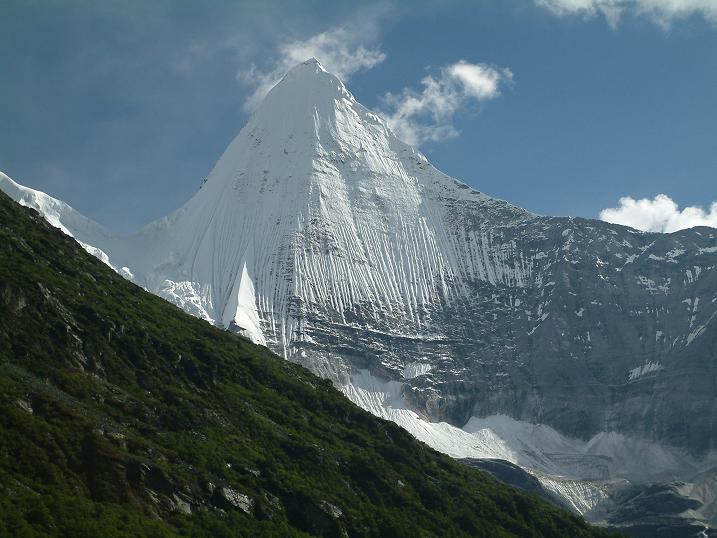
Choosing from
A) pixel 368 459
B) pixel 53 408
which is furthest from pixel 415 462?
pixel 53 408

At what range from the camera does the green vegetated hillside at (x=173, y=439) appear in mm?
87500

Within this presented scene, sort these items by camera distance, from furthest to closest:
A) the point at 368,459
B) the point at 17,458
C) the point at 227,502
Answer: the point at 368,459, the point at 227,502, the point at 17,458

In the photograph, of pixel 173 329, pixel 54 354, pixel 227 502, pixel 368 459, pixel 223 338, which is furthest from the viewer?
pixel 223 338

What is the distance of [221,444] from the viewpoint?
110 meters

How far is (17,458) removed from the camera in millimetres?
84812

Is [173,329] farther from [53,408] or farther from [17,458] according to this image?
[17,458]

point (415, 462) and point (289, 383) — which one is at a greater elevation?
point (289, 383)

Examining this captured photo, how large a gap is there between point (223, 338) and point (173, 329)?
13675 millimetres

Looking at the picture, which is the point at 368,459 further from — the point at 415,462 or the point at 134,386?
the point at 134,386

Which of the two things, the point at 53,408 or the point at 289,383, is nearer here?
the point at 53,408

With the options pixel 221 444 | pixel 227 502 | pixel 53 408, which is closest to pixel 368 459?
pixel 221 444

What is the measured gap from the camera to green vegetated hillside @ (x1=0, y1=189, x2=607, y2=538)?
87.5 metres

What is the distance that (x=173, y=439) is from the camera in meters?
104

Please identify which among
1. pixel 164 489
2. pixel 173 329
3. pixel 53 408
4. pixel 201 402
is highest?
pixel 173 329
